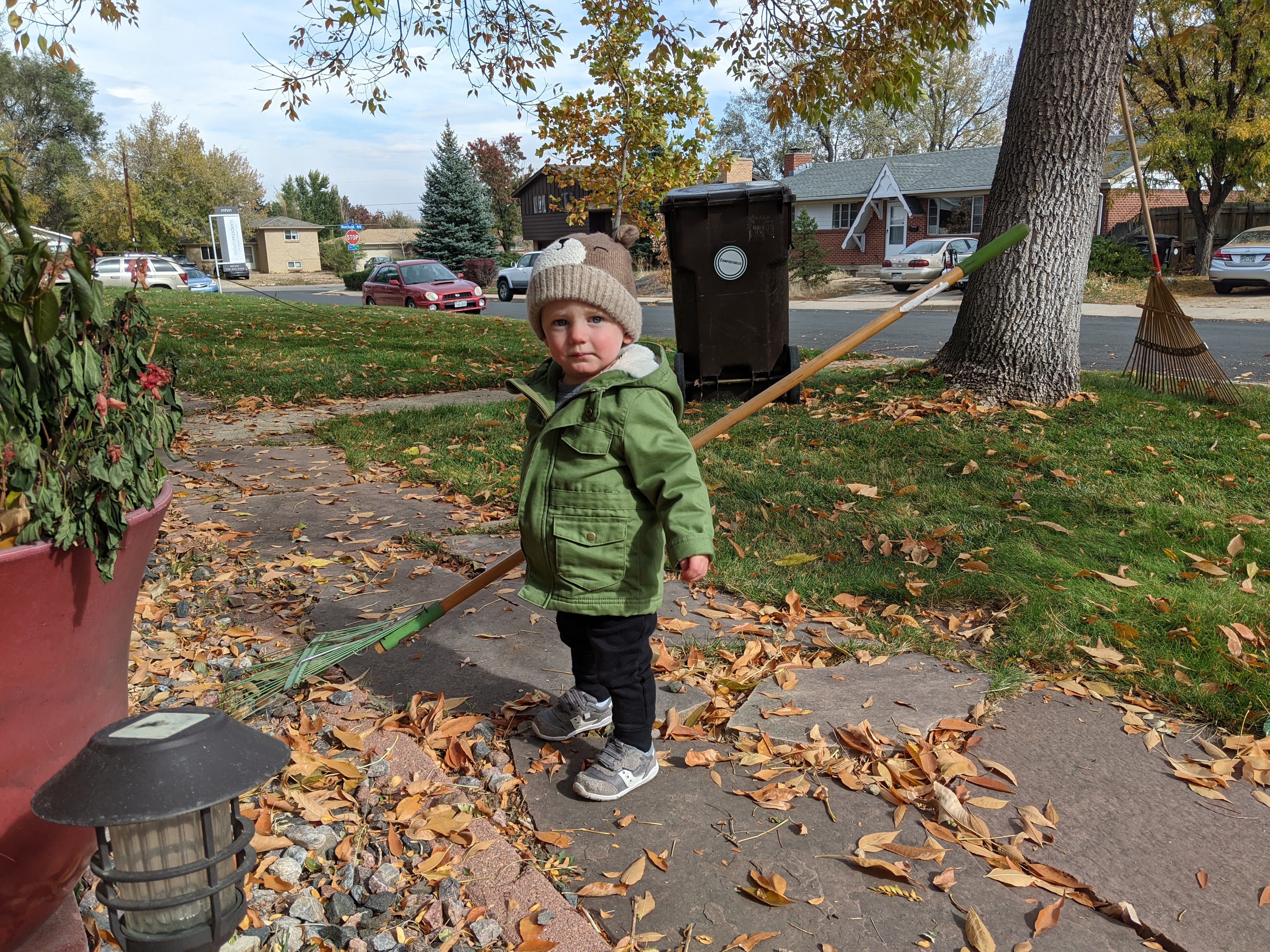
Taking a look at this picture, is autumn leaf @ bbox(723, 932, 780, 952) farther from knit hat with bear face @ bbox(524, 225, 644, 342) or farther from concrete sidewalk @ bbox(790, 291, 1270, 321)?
concrete sidewalk @ bbox(790, 291, 1270, 321)

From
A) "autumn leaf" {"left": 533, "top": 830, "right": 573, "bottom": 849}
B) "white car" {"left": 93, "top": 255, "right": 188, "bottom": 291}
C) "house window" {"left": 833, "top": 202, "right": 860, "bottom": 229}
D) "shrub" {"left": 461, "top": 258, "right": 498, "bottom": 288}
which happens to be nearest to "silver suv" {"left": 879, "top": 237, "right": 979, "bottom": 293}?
"house window" {"left": 833, "top": 202, "right": 860, "bottom": 229}

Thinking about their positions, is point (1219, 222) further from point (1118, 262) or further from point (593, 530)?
point (593, 530)

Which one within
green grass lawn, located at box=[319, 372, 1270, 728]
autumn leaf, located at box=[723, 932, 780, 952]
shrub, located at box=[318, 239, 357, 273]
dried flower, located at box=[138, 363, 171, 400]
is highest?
shrub, located at box=[318, 239, 357, 273]

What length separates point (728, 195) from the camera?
7121mm

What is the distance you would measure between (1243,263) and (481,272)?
1078 inches

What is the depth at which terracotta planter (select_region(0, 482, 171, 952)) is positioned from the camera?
5.20 ft

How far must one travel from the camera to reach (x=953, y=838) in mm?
2256

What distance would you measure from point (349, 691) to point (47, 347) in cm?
167

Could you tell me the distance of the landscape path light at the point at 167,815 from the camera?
1.38 metres

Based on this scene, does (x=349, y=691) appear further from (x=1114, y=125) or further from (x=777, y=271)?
(x=1114, y=125)

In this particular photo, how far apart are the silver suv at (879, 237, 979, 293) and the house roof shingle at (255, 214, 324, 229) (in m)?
51.4

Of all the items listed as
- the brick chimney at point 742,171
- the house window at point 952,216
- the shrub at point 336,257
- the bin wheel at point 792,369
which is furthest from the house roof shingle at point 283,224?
the bin wheel at point 792,369

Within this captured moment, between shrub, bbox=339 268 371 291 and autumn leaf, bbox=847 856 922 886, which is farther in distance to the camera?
shrub, bbox=339 268 371 291

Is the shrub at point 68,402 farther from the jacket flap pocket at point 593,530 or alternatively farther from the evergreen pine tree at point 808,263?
the evergreen pine tree at point 808,263
